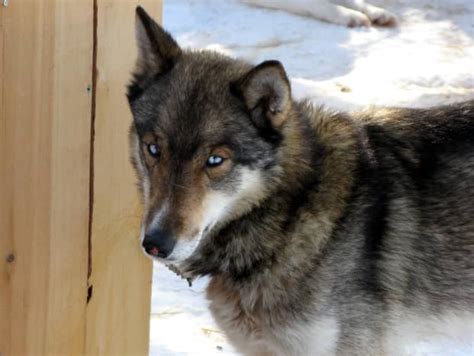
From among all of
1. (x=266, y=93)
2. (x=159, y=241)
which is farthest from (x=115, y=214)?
(x=266, y=93)

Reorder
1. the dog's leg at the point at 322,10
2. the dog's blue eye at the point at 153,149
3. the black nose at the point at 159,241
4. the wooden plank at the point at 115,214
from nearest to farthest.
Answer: the black nose at the point at 159,241
the dog's blue eye at the point at 153,149
the wooden plank at the point at 115,214
the dog's leg at the point at 322,10

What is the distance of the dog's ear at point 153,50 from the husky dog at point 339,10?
4100mm

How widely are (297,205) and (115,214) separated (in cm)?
77

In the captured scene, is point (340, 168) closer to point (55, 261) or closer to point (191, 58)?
point (191, 58)

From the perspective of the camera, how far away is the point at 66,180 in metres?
3.35

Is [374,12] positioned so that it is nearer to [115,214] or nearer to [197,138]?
[115,214]

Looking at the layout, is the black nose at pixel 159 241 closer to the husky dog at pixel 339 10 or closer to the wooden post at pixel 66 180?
the wooden post at pixel 66 180

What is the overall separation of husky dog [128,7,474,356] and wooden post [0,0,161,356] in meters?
0.20

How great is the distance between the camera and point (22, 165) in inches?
126

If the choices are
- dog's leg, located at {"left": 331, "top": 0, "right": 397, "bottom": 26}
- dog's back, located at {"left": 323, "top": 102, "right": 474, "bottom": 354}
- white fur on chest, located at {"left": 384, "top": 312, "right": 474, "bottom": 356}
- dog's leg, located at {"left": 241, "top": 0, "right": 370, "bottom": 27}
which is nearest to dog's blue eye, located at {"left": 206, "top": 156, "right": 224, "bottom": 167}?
dog's back, located at {"left": 323, "top": 102, "right": 474, "bottom": 354}

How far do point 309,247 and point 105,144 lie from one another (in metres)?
0.88

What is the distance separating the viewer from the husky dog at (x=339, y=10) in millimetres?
7148

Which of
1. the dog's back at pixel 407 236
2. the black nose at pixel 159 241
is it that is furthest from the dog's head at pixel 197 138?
the dog's back at pixel 407 236

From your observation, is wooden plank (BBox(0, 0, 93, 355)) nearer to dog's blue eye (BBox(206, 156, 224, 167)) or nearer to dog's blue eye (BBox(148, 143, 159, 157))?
dog's blue eye (BBox(148, 143, 159, 157))
